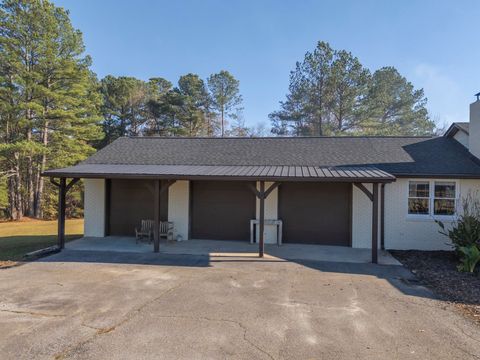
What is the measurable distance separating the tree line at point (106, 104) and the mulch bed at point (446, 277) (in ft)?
62.5

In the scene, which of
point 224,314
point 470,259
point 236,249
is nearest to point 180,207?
point 236,249

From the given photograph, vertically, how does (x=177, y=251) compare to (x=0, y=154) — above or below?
below

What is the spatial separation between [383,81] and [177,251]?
85.9ft

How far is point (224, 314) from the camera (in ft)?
16.8

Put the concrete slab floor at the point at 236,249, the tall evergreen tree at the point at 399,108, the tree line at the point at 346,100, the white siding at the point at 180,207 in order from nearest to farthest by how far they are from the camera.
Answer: the concrete slab floor at the point at 236,249 → the white siding at the point at 180,207 → the tree line at the point at 346,100 → the tall evergreen tree at the point at 399,108

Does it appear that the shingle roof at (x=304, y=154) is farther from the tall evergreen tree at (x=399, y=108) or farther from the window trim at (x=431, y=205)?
the tall evergreen tree at (x=399, y=108)

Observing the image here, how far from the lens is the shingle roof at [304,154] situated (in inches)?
424

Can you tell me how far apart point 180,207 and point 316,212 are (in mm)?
4973

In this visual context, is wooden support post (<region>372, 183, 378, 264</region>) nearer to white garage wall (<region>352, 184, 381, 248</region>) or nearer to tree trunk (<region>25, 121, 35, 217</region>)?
white garage wall (<region>352, 184, 381, 248</region>)

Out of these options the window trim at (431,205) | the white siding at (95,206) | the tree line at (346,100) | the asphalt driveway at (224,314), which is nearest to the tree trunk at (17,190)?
the white siding at (95,206)

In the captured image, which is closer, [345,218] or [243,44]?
[345,218]

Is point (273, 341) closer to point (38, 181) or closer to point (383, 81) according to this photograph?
point (38, 181)

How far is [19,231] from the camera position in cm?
1530

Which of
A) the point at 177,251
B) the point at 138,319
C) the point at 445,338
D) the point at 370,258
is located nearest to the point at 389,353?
the point at 445,338
